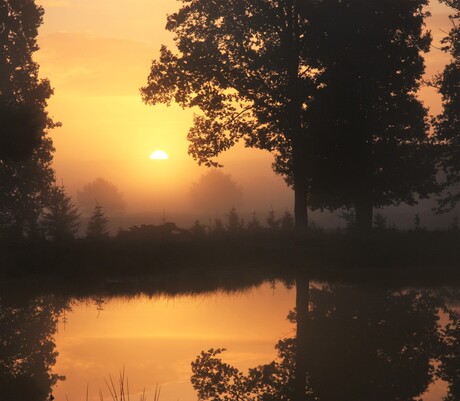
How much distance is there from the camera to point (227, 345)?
17906 millimetres

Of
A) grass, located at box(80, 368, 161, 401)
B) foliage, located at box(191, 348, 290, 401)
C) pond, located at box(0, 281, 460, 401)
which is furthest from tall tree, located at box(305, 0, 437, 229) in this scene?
grass, located at box(80, 368, 161, 401)

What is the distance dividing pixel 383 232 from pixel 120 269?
56.1ft

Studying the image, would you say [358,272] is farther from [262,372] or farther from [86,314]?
[262,372]

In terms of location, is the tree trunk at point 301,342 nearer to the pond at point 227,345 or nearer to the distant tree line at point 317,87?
the pond at point 227,345

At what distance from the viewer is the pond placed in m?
13.7

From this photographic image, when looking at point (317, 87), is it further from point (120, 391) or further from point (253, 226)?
point (120, 391)

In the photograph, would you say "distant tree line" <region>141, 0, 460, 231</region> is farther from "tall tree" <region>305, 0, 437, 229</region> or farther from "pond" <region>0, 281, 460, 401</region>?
"pond" <region>0, 281, 460, 401</region>

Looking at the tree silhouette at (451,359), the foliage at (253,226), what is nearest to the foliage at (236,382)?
the tree silhouette at (451,359)

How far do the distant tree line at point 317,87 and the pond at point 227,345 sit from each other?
687 inches

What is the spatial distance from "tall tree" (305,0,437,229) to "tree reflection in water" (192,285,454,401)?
21326 millimetres

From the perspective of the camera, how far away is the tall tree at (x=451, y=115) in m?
48.7

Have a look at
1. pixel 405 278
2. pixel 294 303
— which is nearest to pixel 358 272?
pixel 405 278

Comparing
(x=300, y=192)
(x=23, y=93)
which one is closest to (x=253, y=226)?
(x=300, y=192)

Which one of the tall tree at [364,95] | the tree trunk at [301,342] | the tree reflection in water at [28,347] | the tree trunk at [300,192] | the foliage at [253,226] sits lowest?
the tree reflection in water at [28,347]
